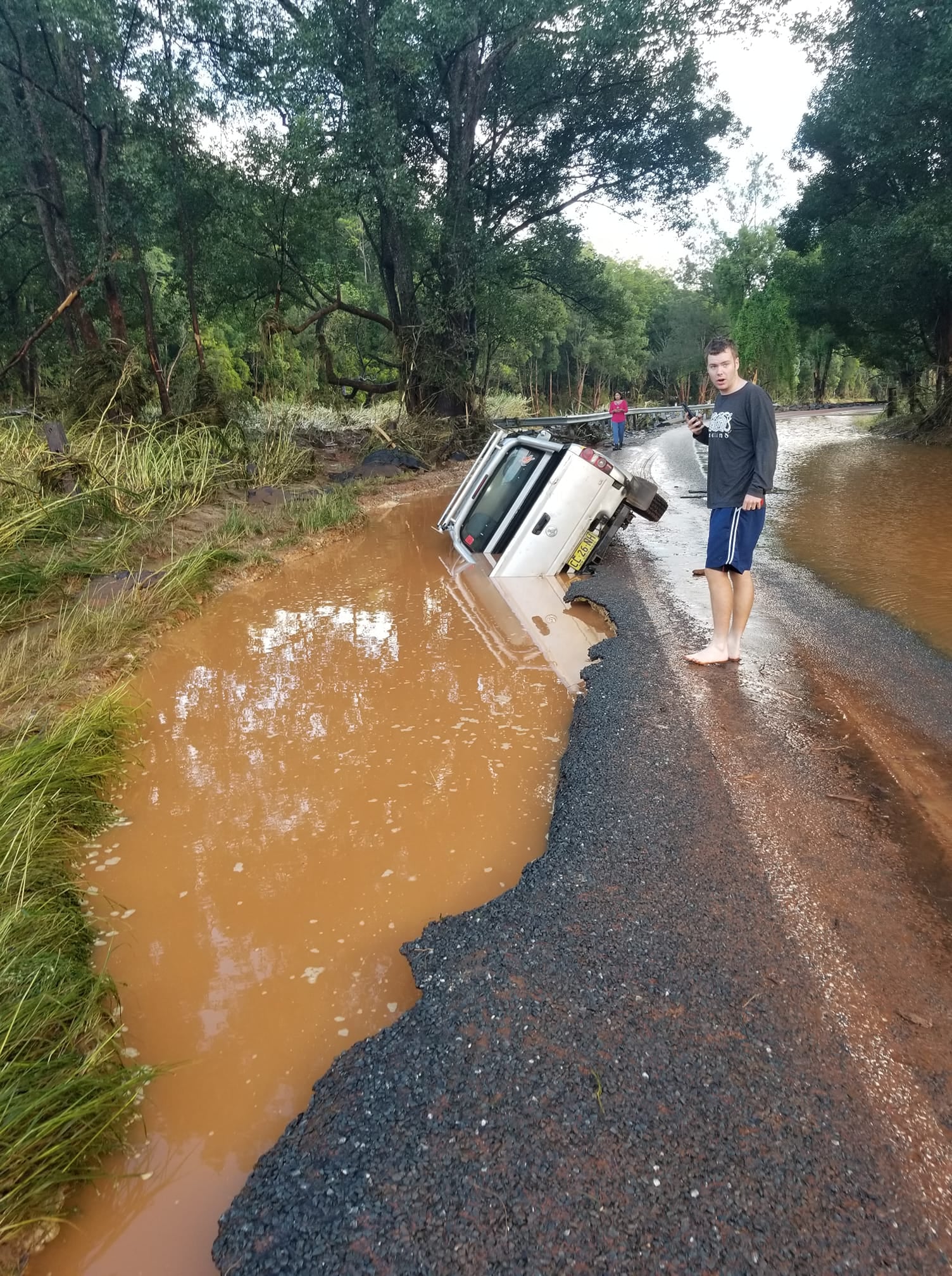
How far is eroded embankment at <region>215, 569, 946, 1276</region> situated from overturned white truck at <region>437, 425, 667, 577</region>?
469cm

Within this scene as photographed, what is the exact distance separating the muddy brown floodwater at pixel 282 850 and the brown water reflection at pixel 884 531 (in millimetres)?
2563

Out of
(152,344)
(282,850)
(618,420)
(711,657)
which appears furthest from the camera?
(618,420)

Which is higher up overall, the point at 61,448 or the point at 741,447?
the point at 741,447

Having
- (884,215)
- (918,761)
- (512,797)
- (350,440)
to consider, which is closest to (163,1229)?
(512,797)

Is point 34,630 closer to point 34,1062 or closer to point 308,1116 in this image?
point 34,1062

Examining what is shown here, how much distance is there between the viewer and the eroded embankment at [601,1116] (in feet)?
5.08

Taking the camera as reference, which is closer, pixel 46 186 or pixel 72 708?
pixel 72 708

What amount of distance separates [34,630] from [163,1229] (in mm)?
4855

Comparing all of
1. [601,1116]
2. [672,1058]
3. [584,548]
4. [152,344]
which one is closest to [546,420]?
[152,344]

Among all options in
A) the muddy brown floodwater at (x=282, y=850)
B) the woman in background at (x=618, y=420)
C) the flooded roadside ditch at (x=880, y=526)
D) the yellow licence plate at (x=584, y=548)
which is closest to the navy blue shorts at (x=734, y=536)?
the muddy brown floodwater at (x=282, y=850)

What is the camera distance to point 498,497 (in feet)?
26.8

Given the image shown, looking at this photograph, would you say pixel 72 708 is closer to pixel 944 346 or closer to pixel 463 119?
pixel 463 119

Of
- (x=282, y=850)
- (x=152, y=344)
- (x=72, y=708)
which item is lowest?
(x=282, y=850)

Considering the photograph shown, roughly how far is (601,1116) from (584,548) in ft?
19.0
